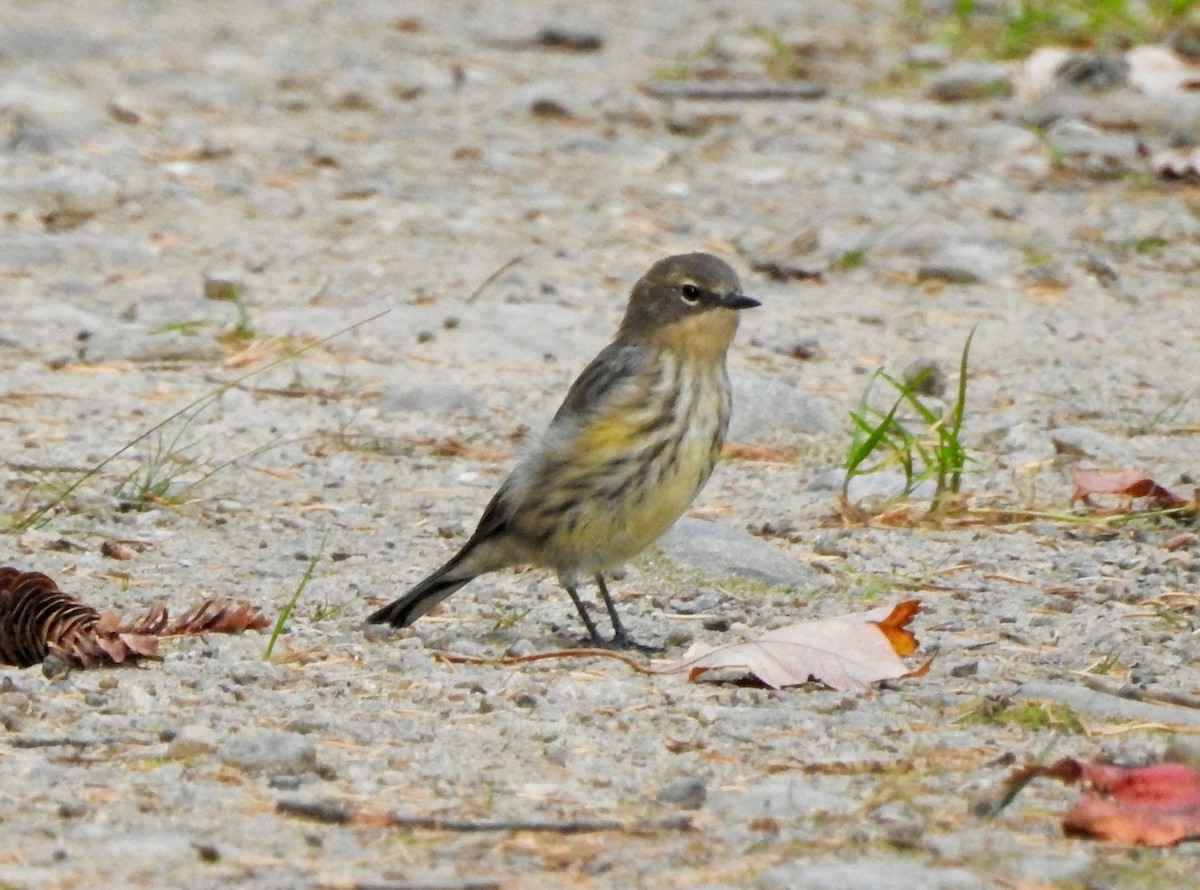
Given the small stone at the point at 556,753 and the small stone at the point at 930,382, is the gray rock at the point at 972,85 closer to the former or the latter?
the small stone at the point at 930,382

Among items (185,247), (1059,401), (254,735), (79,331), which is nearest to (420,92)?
(185,247)

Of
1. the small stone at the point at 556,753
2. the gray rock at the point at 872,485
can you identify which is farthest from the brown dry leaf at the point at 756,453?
the small stone at the point at 556,753

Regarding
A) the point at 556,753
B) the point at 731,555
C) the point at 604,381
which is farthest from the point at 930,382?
the point at 556,753

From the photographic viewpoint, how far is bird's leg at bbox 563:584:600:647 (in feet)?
17.7

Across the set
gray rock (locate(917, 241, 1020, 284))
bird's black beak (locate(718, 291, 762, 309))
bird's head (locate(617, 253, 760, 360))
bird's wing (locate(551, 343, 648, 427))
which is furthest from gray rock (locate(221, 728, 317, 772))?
gray rock (locate(917, 241, 1020, 284))

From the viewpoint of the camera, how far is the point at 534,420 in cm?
775

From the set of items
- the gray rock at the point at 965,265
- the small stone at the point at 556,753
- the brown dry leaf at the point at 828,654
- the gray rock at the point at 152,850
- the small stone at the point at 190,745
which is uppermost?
the gray rock at the point at 152,850

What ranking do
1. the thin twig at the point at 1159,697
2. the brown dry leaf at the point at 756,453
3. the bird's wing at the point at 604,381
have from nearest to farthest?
the thin twig at the point at 1159,697 → the bird's wing at the point at 604,381 → the brown dry leaf at the point at 756,453

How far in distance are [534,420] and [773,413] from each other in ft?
2.71

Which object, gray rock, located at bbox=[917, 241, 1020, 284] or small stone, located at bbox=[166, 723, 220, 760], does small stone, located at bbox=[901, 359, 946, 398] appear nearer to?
gray rock, located at bbox=[917, 241, 1020, 284]

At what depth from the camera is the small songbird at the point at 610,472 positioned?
18.7ft

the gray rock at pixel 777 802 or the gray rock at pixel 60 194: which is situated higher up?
the gray rock at pixel 777 802

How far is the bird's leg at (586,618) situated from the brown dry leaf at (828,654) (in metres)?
0.47

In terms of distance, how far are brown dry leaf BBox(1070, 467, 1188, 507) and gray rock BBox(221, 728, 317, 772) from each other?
10.7 ft
